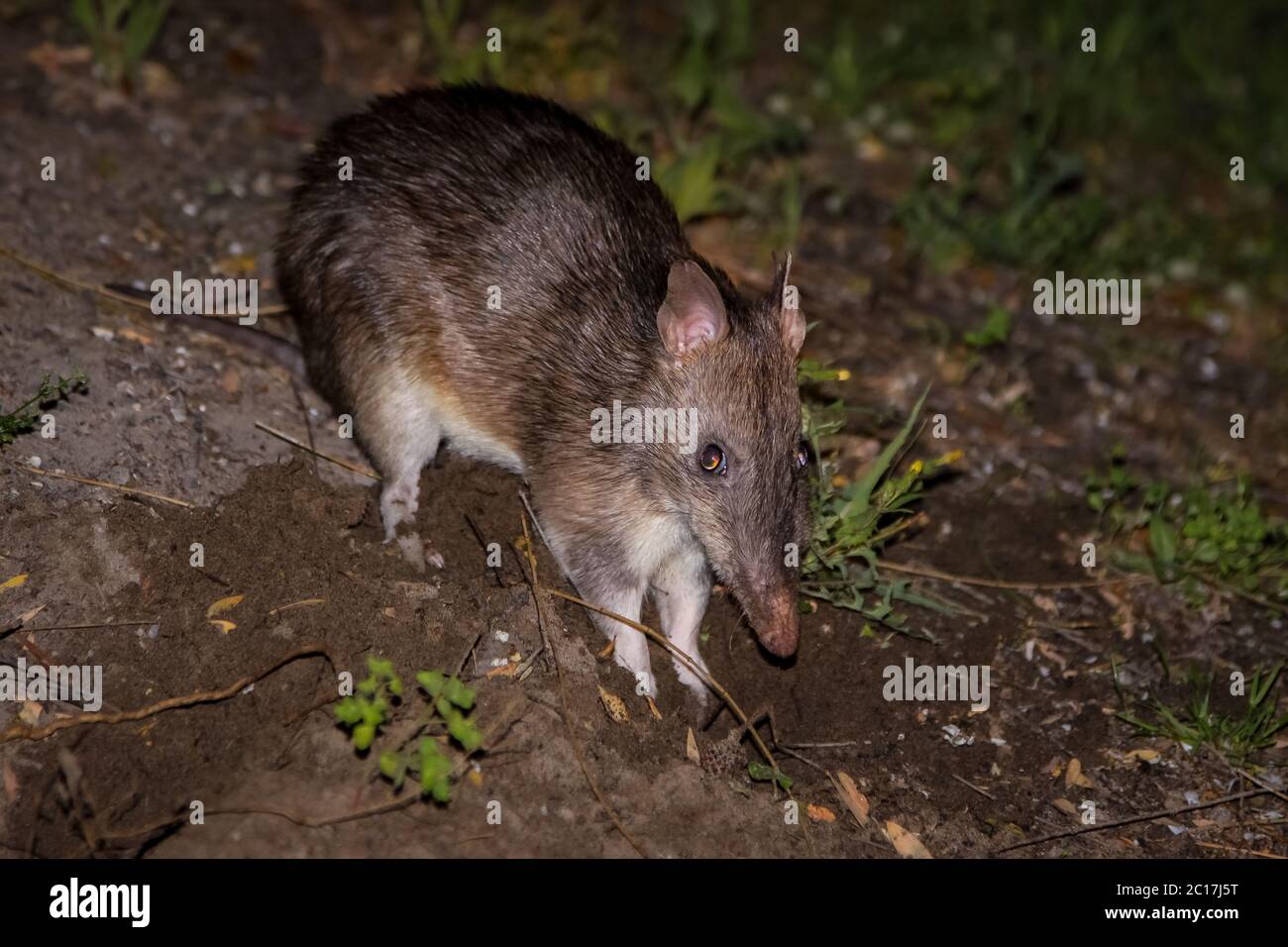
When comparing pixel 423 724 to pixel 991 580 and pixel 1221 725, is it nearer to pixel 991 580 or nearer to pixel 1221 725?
pixel 991 580

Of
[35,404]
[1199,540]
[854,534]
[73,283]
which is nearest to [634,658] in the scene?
[854,534]

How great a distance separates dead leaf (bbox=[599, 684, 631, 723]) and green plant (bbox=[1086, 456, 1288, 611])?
2.69 metres

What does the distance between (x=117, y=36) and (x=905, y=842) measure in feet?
21.0

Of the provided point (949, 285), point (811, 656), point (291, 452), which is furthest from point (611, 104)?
point (811, 656)

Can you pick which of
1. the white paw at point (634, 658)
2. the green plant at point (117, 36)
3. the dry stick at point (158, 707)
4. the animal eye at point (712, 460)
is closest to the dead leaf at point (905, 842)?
the white paw at point (634, 658)

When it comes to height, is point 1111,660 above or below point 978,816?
above

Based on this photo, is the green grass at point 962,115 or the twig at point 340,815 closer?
the twig at point 340,815

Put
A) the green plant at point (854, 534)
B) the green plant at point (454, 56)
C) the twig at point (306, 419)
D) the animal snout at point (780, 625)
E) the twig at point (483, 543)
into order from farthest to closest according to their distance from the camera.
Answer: the green plant at point (454, 56) → the twig at point (306, 419) → the green plant at point (854, 534) → the twig at point (483, 543) → the animal snout at point (780, 625)

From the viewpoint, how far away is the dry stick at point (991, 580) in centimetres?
544

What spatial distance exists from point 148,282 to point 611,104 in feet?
11.3

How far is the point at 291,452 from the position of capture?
5.17 m

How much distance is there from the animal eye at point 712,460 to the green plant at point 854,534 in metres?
0.70

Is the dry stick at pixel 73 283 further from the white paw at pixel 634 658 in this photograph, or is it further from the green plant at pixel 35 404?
the white paw at pixel 634 658

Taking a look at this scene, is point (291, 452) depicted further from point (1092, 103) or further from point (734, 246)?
point (1092, 103)
